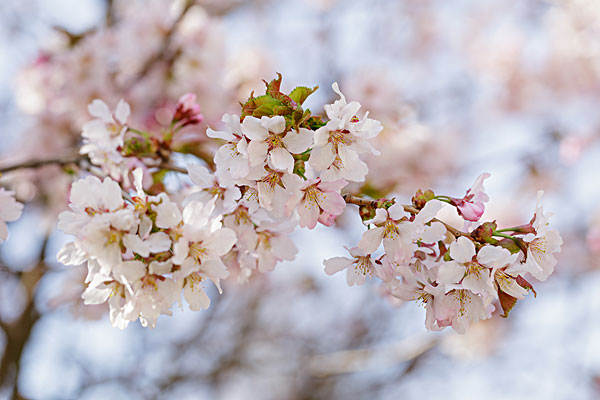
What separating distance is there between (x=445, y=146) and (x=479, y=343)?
203 cm

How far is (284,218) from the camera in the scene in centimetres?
86

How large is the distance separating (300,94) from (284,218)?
0.22 meters

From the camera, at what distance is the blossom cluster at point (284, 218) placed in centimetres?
73

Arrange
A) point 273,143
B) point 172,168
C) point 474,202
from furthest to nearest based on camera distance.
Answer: point 172,168, point 474,202, point 273,143

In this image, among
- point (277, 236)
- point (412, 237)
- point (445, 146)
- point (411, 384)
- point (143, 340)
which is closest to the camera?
point (412, 237)

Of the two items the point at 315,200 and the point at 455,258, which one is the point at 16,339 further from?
the point at 455,258

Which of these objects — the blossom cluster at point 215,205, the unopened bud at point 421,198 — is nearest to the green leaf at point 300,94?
the blossom cluster at point 215,205

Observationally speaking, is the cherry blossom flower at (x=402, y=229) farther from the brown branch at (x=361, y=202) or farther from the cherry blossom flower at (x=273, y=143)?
the cherry blossom flower at (x=273, y=143)

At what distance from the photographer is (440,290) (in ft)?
2.52

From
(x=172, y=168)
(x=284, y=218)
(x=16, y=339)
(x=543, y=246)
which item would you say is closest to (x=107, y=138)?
(x=172, y=168)

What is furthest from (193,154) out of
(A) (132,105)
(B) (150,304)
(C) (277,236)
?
(A) (132,105)

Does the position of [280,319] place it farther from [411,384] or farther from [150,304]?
[150,304]

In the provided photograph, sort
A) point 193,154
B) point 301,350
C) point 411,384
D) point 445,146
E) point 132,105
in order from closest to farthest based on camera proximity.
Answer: point 193,154 < point 132,105 < point 445,146 < point 301,350 < point 411,384

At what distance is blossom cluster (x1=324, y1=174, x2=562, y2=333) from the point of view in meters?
0.75
